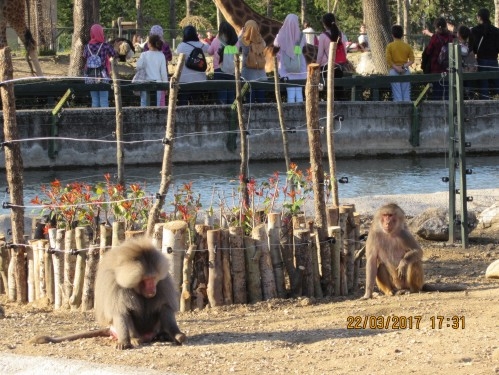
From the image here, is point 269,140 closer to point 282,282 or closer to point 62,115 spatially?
point 62,115

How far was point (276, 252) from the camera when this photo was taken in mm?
11539

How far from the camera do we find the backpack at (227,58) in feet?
72.6

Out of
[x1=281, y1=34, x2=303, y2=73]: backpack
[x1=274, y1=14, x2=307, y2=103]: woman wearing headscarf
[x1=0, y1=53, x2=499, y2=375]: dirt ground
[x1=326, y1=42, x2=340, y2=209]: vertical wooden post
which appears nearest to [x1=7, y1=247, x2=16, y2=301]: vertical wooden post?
[x1=0, y1=53, x2=499, y2=375]: dirt ground

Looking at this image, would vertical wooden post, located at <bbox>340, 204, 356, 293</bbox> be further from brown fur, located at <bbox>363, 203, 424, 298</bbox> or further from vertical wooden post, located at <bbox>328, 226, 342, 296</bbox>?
brown fur, located at <bbox>363, 203, 424, 298</bbox>

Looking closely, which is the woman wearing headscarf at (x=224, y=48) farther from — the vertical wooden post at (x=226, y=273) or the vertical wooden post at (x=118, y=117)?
the vertical wooden post at (x=226, y=273)

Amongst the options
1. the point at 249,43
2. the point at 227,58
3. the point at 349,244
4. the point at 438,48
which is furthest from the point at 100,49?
the point at 349,244

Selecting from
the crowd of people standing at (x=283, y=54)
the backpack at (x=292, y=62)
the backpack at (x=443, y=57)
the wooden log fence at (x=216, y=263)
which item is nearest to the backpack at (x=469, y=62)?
the crowd of people standing at (x=283, y=54)

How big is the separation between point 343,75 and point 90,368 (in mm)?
18172

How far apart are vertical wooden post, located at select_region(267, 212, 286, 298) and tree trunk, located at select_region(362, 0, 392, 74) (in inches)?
707

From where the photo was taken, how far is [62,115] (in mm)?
22500

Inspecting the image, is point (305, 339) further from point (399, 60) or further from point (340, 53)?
point (399, 60)

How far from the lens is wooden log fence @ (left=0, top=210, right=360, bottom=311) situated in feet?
37.0

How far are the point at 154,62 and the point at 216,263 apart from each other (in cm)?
1105

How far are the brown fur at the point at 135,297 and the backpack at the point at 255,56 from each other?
499 inches
